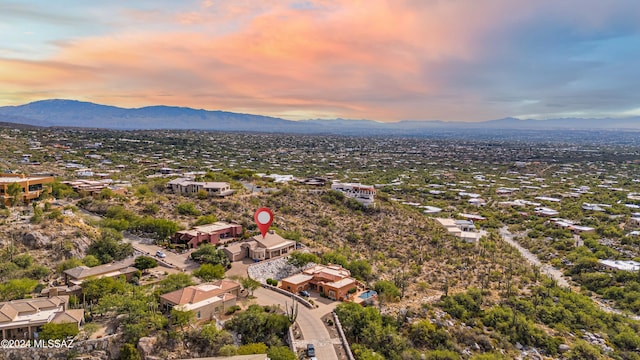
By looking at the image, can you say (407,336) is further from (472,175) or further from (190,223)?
(472,175)

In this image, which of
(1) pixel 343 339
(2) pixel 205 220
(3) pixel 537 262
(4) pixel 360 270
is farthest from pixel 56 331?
(3) pixel 537 262

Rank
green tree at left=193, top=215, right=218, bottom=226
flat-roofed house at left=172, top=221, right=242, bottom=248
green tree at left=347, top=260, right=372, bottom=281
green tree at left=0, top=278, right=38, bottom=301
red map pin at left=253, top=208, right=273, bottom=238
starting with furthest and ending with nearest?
green tree at left=193, top=215, right=218, bottom=226 < flat-roofed house at left=172, top=221, right=242, bottom=248 < red map pin at left=253, top=208, right=273, bottom=238 < green tree at left=347, top=260, right=372, bottom=281 < green tree at left=0, top=278, right=38, bottom=301

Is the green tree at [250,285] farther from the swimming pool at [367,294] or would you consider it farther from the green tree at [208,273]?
the swimming pool at [367,294]

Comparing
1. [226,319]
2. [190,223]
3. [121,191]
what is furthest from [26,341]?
[121,191]

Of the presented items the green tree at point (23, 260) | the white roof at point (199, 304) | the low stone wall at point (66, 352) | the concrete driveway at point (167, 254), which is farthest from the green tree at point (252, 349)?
the green tree at point (23, 260)

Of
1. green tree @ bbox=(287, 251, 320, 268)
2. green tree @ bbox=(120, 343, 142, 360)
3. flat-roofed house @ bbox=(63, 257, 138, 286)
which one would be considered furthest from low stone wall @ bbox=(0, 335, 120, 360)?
green tree @ bbox=(287, 251, 320, 268)

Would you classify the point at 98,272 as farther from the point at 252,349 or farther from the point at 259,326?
the point at 252,349

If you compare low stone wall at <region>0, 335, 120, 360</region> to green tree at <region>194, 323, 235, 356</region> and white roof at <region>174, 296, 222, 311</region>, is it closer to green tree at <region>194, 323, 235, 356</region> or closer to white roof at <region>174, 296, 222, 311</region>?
white roof at <region>174, 296, 222, 311</region>
